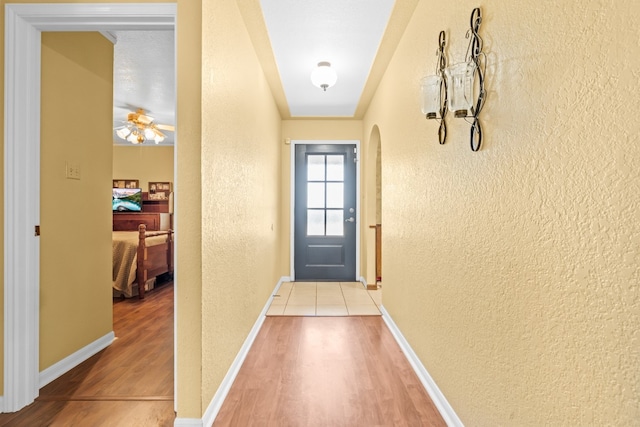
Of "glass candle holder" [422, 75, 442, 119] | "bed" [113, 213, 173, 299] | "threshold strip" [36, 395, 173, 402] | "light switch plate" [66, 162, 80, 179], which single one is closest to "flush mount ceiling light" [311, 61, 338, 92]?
"glass candle holder" [422, 75, 442, 119]

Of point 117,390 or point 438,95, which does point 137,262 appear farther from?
point 438,95

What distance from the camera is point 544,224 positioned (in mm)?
1021

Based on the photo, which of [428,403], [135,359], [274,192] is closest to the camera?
[428,403]

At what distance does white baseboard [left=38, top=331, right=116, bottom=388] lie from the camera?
2042 millimetres

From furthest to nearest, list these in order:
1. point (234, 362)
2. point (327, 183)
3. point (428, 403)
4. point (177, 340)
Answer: point (327, 183) < point (234, 362) < point (428, 403) < point (177, 340)

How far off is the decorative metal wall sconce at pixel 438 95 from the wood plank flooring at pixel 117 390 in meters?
2.07

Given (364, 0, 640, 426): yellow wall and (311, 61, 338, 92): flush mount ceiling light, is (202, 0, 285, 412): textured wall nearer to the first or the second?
(311, 61, 338, 92): flush mount ceiling light

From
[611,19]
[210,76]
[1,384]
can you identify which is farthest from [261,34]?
[1,384]

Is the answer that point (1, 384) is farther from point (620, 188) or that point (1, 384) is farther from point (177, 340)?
point (620, 188)

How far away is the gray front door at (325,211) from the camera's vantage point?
5.04 metres

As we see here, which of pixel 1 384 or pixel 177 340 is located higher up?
pixel 177 340

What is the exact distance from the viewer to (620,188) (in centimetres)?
78

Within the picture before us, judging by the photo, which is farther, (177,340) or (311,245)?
(311,245)

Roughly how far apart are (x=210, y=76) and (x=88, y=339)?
6.77 feet
